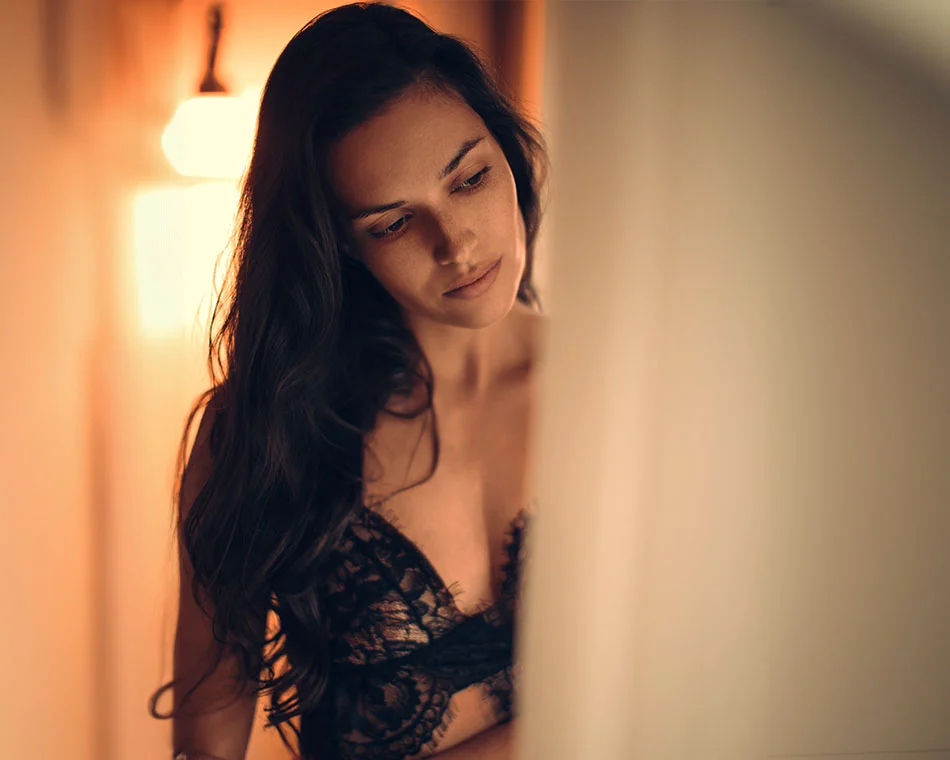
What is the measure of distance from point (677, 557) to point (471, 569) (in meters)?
0.41

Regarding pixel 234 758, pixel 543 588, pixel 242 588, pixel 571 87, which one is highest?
pixel 571 87

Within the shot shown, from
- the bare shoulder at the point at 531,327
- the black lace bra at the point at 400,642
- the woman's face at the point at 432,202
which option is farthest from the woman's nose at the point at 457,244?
the black lace bra at the point at 400,642

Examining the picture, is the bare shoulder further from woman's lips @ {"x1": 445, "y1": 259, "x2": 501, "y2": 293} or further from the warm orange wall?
the warm orange wall

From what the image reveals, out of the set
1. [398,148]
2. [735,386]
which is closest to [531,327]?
[398,148]

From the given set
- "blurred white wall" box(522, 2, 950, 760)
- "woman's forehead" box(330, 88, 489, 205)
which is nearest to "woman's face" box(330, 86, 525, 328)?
"woman's forehead" box(330, 88, 489, 205)

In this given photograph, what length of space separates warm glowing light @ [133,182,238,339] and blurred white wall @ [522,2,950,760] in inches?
15.5

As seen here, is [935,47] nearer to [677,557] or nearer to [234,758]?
[677,557]

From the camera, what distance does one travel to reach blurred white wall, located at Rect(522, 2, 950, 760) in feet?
1.13

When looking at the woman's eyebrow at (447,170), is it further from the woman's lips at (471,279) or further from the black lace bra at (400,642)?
the black lace bra at (400,642)

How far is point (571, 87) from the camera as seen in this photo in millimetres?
347

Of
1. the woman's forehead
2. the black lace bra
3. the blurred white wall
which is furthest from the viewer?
the black lace bra

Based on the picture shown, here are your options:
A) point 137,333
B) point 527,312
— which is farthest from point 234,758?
point 527,312

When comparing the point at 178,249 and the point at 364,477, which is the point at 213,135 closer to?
the point at 178,249

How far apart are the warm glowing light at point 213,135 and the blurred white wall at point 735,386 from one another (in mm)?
369
